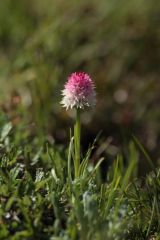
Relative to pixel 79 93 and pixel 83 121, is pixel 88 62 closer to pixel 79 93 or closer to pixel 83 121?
pixel 83 121

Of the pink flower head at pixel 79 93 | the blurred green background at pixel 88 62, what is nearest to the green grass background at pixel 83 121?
the blurred green background at pixel 88 62

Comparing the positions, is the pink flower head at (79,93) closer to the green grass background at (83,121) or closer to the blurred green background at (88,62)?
the green grass background at (83,121)

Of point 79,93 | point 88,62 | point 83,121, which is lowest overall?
point 79,93

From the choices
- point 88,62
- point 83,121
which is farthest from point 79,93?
point 88,62

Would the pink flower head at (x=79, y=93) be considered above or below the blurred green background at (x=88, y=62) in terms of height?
below

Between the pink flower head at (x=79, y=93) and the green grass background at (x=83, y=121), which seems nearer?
the green grass background at (x=83, y=121)

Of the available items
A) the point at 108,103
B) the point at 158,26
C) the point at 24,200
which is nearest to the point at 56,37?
the point at 108,103
